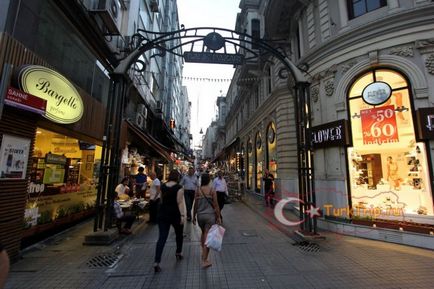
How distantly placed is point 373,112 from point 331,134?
1469mm

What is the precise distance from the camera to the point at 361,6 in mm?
8820

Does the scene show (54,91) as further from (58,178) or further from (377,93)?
(377,93)

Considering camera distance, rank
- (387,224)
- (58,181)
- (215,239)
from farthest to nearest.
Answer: (58,181) < (387,224) < (215,239)

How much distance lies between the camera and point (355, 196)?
836cm

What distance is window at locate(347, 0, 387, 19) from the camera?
838 centimetres

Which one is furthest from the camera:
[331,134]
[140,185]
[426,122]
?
[140,185]

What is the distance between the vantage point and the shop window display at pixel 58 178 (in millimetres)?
6488

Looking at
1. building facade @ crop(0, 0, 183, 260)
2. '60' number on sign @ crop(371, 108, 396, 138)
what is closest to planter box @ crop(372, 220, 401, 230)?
'60' number on sign @ crop(371, 108, 396, 138)

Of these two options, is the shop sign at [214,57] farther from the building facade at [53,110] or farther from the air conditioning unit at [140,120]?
the air conditioning unit at [140,120]

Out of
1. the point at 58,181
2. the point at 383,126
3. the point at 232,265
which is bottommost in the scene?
the point at 232,265

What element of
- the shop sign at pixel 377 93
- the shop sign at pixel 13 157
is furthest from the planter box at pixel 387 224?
the shop sign at pixel 13 157

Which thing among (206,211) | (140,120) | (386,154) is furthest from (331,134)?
(140,120)

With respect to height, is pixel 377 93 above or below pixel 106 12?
below

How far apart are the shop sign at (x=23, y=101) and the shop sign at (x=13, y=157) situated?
30.4 inches
